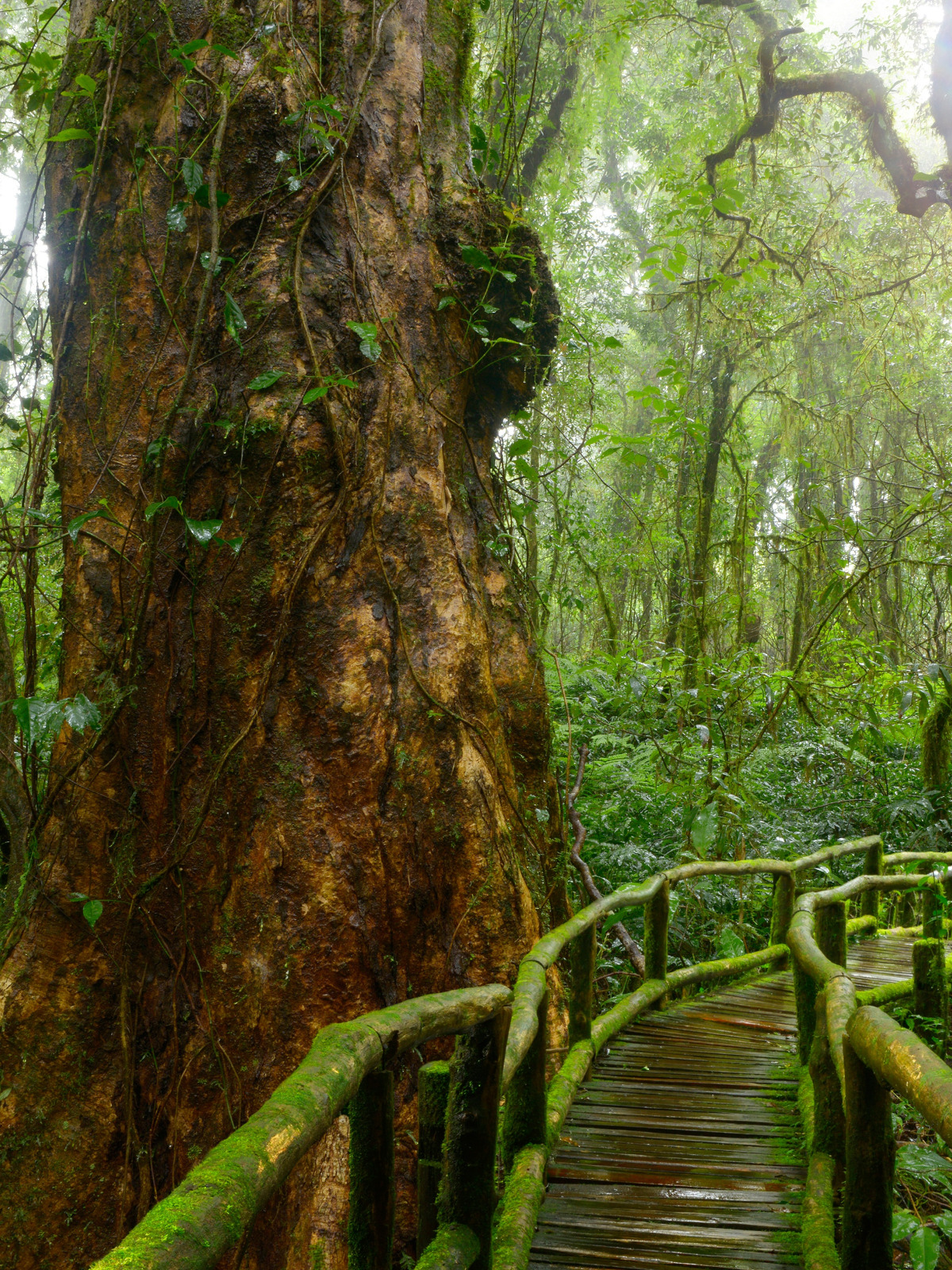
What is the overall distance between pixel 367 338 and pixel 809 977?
3.25m

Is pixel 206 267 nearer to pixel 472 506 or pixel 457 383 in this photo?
pixel 457 383

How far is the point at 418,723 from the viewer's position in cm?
338

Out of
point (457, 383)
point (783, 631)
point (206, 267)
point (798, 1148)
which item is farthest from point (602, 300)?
point (798, 1148)

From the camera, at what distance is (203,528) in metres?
3.15

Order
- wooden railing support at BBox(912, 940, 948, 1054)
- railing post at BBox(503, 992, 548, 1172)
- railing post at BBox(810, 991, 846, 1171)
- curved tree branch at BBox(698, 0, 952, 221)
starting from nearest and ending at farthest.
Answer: railing post at BBox(810, 991, 846, 1171), railing post at BBox(503, 992, 548, 1172), wooden railing support at BBox(912, 940, 948, 1054), curved tree branch at BBox(698, 0, 952, 221)

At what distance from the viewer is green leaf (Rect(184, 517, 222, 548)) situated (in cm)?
311

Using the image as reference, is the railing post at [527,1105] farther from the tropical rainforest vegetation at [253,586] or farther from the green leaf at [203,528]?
the green leaf at [203,528]

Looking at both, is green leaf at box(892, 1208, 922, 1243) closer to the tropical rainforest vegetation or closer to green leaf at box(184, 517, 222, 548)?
the tropical rainforest vegetation

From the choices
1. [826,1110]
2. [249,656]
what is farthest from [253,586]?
[826,1110]

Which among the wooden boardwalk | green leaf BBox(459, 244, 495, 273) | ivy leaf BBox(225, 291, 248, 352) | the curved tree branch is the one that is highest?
the curved tree branch

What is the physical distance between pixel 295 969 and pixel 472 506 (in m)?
2.33

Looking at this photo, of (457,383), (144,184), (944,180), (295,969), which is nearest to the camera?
(295,969)

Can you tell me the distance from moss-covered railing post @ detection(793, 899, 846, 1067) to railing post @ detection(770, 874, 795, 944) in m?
1.66

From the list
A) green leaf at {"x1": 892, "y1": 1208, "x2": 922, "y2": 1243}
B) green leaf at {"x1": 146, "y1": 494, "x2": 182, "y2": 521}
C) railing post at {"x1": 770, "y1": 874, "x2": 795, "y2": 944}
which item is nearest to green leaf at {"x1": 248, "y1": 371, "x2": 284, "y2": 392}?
green leaf at {"x1": 146, "y1": 494, "x2": 182, "y2": 521}
